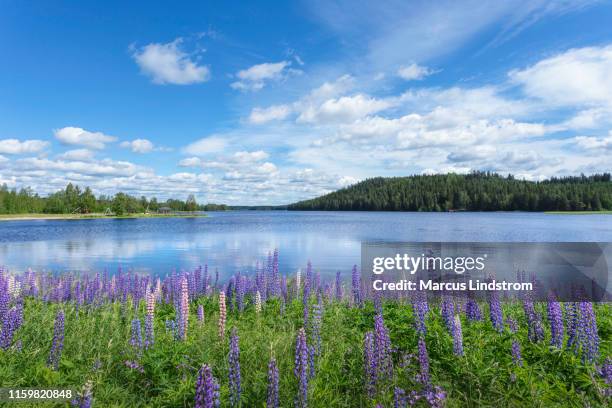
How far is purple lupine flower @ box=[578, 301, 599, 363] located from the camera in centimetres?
547

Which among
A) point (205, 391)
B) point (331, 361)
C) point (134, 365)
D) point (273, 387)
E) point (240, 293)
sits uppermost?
point (205, 391)

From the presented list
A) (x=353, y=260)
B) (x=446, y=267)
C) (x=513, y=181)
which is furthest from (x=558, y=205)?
(x=446, y=267)

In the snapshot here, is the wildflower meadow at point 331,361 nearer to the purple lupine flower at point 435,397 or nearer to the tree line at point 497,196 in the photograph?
the purple lupine flower at point 435,397

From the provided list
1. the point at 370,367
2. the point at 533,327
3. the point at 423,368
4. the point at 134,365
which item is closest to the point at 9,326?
the point at 134,365

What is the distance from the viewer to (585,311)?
5707mm

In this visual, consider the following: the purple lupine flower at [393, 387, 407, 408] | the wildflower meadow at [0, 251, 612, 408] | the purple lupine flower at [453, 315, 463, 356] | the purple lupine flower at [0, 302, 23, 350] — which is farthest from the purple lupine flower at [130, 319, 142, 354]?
the purple lupine flower at [453, 315, 463, 356]

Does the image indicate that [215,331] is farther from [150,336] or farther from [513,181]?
[513,181]

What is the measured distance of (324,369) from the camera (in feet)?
17.8

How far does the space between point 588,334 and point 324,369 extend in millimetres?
3929

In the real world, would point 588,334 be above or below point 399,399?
above

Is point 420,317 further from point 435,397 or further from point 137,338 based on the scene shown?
point 137,338

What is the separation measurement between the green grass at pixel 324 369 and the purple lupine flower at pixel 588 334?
0.25m

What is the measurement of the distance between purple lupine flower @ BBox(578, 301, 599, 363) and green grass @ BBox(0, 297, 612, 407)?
0.25m

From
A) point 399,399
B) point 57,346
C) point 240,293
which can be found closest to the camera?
point 399,399
